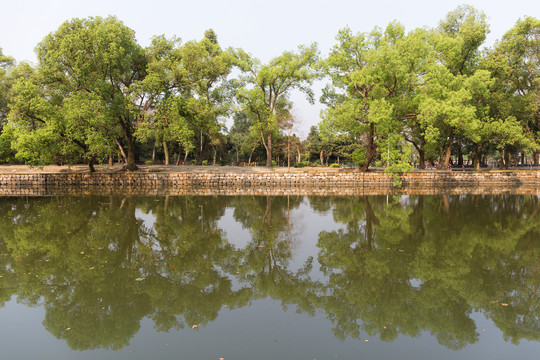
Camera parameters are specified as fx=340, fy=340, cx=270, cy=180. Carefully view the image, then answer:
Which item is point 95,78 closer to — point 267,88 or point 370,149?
point 267,88

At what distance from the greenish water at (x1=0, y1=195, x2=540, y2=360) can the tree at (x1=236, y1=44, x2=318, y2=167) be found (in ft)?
81.4

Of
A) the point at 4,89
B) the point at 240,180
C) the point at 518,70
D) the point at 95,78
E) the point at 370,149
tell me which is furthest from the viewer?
the point at 4,89

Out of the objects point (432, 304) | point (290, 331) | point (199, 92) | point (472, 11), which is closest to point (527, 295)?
point (432, 304)

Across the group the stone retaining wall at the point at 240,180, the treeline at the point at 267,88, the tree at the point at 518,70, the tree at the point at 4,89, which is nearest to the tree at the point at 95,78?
the treeline at the point at 267,88

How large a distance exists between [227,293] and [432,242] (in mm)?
6360

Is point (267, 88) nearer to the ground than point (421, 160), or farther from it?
farther from it

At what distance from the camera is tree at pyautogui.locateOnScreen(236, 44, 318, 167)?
34.1 metres

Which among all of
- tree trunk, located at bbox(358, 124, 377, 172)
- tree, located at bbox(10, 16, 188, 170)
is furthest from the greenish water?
tree trunk, located at bbox(358, 124, 377, 172)

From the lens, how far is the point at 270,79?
34.2 m

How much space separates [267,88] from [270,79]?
2.77 meters

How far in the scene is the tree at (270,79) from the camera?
3412 cm

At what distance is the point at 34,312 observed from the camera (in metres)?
5.39

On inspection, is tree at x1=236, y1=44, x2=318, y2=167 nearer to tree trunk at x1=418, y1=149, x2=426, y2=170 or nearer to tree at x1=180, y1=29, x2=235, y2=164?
tree at x1=180, y1=29, x2=235, y2=164

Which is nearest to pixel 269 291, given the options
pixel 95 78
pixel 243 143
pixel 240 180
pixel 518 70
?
pixel 240 180
